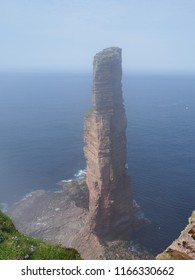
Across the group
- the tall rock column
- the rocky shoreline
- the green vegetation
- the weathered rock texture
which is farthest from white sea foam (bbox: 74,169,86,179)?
the weathered rock texture

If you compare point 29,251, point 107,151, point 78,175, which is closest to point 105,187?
point 107,151

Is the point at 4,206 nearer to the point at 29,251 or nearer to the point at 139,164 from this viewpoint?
the point at 139,164

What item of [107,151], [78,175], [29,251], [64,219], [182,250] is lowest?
[64,219]

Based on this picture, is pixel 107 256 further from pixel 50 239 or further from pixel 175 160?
pixel 175 160

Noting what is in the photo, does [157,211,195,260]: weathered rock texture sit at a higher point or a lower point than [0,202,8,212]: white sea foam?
higher

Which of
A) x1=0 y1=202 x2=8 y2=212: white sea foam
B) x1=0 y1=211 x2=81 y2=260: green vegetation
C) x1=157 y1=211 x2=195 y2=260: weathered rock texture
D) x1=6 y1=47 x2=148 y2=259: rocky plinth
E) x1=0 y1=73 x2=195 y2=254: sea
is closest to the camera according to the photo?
x1=157 y1=211 x2=195 y2=260: weathered rock texture

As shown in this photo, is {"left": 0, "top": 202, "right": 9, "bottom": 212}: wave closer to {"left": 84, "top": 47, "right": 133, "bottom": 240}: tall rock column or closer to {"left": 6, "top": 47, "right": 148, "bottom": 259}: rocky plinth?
{"left": 6, "top": 47, "right": 148, "bottom": 259}: rocky plinth

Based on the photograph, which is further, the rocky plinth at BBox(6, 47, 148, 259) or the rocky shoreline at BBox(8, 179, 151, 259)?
the rocky shoreline at BBox(8, 179, 151, 259)

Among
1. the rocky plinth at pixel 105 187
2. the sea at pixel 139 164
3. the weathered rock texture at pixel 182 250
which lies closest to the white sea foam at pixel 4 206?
the sea at pixel 139 164
